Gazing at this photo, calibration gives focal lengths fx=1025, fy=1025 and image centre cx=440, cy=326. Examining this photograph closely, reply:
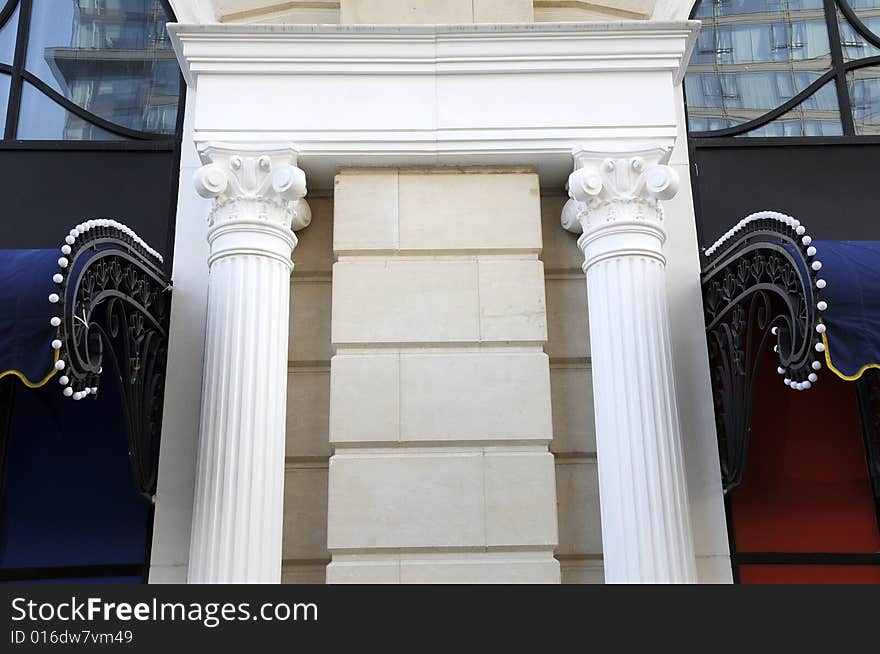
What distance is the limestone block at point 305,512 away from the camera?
7.39 metres

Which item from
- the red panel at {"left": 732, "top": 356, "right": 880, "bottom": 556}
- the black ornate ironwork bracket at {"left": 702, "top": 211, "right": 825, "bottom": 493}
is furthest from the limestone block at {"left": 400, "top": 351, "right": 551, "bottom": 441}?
the red panel at {"left": 732, "top": 356, "right": 880, "bottom": 556}

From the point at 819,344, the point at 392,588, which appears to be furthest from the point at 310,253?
the point at 392,588

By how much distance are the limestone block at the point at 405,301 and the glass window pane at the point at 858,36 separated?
441 cm

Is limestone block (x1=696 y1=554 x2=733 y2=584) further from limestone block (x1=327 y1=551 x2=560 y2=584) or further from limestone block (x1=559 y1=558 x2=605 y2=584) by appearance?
limestone block (x1=327 y1=551 x2=560 y2=584)

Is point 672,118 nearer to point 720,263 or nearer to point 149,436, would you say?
point 720,263

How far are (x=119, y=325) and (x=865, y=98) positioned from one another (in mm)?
6759

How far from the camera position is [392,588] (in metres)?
3.81

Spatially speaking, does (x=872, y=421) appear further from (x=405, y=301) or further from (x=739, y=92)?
(x=405, y=301)

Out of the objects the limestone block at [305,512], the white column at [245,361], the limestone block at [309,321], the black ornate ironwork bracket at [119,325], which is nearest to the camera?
the black ornate ironwork bracket at [119,325]

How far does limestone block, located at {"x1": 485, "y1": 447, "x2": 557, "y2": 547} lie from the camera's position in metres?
7.14

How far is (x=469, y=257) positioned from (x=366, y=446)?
1657 mm

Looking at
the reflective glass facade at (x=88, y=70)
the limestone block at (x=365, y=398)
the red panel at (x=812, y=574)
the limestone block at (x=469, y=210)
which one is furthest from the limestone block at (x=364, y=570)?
the reflective glass facade at (x=88, y=70)

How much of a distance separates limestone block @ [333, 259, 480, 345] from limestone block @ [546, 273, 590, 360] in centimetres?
66

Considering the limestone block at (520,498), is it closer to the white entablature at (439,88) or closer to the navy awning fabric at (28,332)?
the white entablature at (439,88)
